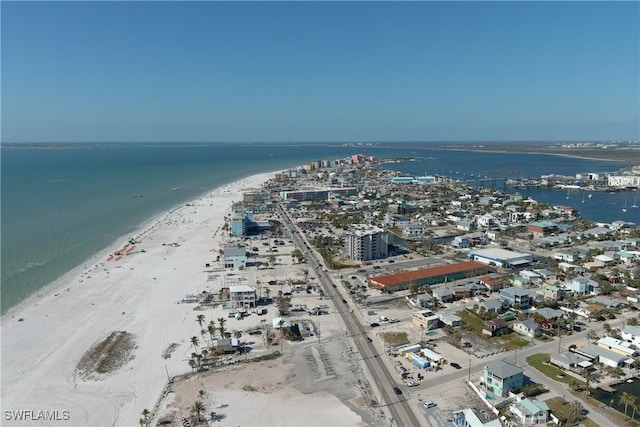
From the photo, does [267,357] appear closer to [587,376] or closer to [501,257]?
[587,376]

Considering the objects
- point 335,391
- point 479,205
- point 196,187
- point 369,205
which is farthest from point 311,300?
point 196,187

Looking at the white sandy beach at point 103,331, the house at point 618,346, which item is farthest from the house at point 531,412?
the white sandy beach at point 103,331

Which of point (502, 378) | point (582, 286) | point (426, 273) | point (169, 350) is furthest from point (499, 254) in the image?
point (169, 350)

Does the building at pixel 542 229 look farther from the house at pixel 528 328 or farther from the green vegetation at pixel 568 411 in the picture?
the green vegetation at pixel 568 411

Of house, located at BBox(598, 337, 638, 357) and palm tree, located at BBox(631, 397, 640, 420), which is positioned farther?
house, located at BBox(598, 337, 638, 357)

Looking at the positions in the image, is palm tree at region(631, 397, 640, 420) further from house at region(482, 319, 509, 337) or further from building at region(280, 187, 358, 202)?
building at region(280, 187, 358, 202)

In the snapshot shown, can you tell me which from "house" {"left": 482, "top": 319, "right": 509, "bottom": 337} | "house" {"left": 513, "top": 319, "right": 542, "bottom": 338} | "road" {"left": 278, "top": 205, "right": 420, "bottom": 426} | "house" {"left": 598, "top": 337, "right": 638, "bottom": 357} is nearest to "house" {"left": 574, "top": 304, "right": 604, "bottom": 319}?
"house" {"left": 598, "top": 337, "right": 638, "bottom": 357}

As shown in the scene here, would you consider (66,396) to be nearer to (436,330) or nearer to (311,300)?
(311,300)
